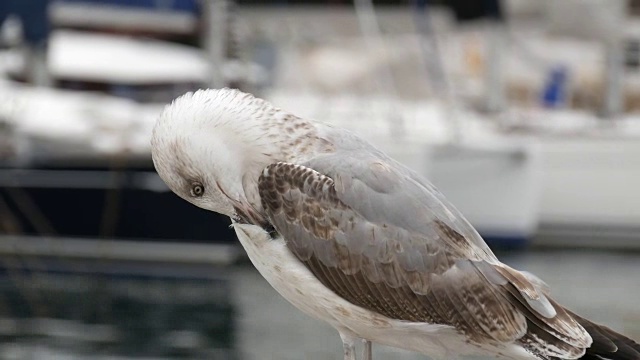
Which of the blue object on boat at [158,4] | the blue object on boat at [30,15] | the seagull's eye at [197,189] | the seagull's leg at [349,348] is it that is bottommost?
the blue object on boat at [158,4]

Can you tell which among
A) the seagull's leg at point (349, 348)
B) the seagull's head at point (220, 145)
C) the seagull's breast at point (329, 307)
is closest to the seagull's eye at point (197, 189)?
the seagull's head at point (220, 145)

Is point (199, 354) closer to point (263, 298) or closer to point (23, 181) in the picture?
point (263, 298)

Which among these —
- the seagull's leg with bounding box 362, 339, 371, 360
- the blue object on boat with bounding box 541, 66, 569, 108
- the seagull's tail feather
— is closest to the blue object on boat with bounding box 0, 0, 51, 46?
the blue object on boat with bounding box 541, 66, 569, 108

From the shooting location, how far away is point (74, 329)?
14492mm

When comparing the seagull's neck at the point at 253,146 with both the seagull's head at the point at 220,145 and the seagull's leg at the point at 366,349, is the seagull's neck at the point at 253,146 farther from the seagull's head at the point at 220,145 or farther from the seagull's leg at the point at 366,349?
the seagull's leg at the point at 366,349

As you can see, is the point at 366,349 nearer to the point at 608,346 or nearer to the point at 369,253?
the point at 369,253

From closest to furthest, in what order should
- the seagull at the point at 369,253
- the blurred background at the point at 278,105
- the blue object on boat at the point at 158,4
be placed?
the seagull at the point at 369,253 < the blurred background at the point at 278,105 < the blue object on boat at the point at 158,4

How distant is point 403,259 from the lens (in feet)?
17.5

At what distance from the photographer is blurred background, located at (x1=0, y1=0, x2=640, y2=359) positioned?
51.0 feet

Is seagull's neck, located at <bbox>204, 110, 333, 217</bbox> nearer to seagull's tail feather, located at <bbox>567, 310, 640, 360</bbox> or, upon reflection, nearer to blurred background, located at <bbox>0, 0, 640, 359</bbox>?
seagull's tail feather, located at <bbox>567, 310, 640, 360</bbox>

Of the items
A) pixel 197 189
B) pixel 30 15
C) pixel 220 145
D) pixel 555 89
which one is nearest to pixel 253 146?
pixel 220 145

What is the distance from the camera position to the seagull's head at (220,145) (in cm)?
494

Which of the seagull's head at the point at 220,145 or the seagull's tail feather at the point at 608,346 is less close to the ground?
the seagull's head at the point at 220,145

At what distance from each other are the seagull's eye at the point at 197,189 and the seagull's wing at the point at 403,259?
0.27 metres
